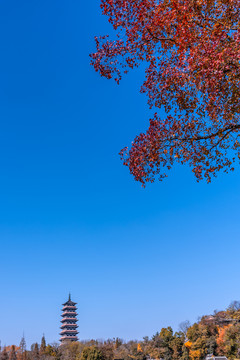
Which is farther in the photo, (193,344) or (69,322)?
(69,322)

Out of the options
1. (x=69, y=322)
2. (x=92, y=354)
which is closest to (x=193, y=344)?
(x=92, y=354)

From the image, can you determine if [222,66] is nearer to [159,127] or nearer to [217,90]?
[217,90]

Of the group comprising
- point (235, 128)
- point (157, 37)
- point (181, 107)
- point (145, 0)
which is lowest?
point (235, 128)

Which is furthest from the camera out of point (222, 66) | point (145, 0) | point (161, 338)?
point (161, 338)

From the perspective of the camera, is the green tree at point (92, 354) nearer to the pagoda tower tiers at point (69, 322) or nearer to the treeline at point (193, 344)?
the treeline at point (193, 344)

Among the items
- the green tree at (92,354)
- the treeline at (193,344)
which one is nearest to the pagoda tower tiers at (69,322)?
the treeline at (193,344)

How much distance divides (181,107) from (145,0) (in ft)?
4.97

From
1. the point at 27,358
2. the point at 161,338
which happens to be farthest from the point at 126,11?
the point at 27,358

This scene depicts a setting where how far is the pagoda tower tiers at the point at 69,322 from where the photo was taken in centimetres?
7169

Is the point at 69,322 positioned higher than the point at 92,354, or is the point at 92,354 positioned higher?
the point at 69,322

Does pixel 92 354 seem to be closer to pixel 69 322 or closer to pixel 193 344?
pixel 193 344

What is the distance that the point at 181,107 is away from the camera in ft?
17.5

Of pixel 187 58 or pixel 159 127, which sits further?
pixel 159 127

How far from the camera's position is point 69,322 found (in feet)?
243
